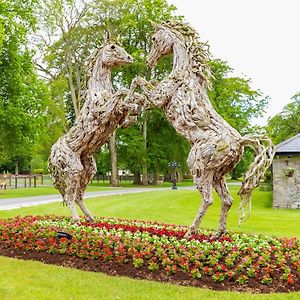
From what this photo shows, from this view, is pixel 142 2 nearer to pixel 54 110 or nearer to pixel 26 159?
pixel 54 110

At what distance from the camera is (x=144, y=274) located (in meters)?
6.04

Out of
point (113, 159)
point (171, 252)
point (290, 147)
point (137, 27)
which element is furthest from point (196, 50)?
point (137, 27)

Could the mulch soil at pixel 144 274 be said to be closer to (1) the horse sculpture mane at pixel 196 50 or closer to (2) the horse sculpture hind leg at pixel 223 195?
(2) the horse sculpture hind leg at pixel 223 195

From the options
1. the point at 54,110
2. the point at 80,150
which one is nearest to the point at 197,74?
the point at 80,150

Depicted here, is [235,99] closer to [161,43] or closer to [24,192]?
[24,192]

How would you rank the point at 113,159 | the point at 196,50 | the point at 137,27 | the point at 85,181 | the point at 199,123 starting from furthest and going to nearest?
the point at 137,27
the point at 113,159
the point at 85,181
the point at 196,50
the point at 199,123

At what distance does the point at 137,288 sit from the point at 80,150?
13.6 ft

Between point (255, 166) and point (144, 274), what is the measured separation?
2373 mm

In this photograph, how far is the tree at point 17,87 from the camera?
23938 millimetres

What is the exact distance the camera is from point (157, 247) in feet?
21.8

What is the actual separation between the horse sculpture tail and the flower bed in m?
0.70

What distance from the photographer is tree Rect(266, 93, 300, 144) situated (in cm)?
3471

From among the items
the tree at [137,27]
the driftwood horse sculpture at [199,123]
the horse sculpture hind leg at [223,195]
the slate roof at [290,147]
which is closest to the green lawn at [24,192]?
the tree at [137,27]

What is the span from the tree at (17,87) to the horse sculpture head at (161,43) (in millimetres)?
16696
